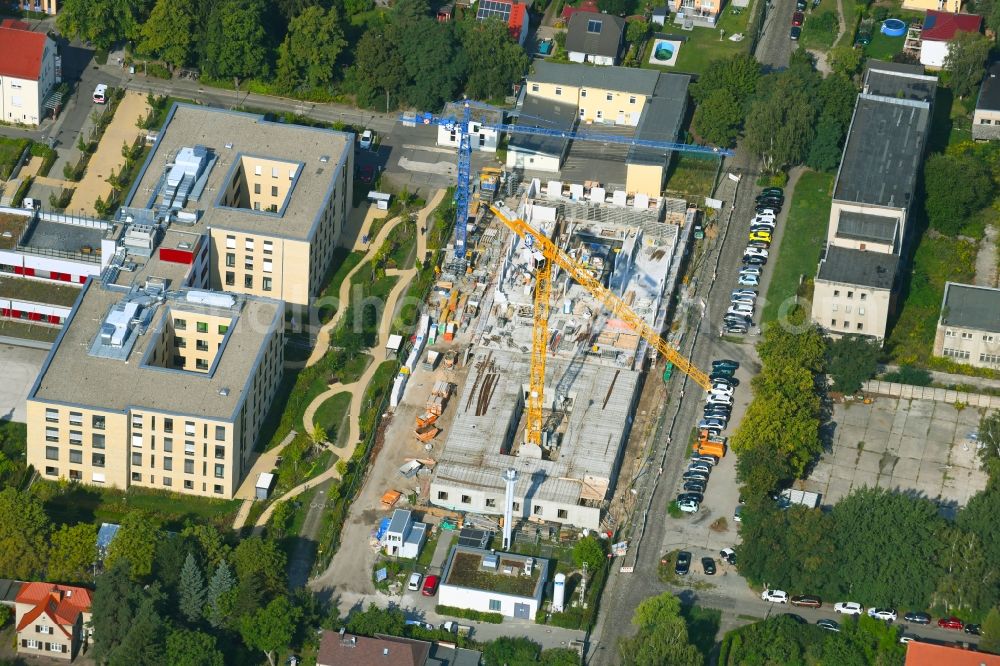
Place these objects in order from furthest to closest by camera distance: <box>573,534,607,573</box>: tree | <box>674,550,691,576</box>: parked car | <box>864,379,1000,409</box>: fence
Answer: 1. <box>864,379,1000,409</box>: fence
2. <box>674,550,691,576</box>: parked car
3. <box>573,534,607,573</box>: tree

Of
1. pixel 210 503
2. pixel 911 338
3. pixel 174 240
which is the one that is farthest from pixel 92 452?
pixel 911 338

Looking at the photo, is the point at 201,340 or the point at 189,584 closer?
the point at 189,584

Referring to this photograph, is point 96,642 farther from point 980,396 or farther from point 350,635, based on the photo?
point 980,396

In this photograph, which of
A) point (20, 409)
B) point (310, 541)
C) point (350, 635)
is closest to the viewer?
point (350, 635)

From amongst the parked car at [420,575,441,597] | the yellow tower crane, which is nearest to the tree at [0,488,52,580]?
the parked car at [420,575,441,597]

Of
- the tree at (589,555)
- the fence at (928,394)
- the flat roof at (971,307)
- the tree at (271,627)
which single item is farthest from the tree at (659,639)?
the flat roof at (971,307)

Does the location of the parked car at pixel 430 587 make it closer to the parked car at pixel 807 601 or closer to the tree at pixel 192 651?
the tree at pixel 192 651

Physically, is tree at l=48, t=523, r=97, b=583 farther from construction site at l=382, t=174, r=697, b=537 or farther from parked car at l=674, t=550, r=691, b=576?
parked car at l=674, t=550, r=691, b=576

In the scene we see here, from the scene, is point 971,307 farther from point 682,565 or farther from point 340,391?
point 340,391
